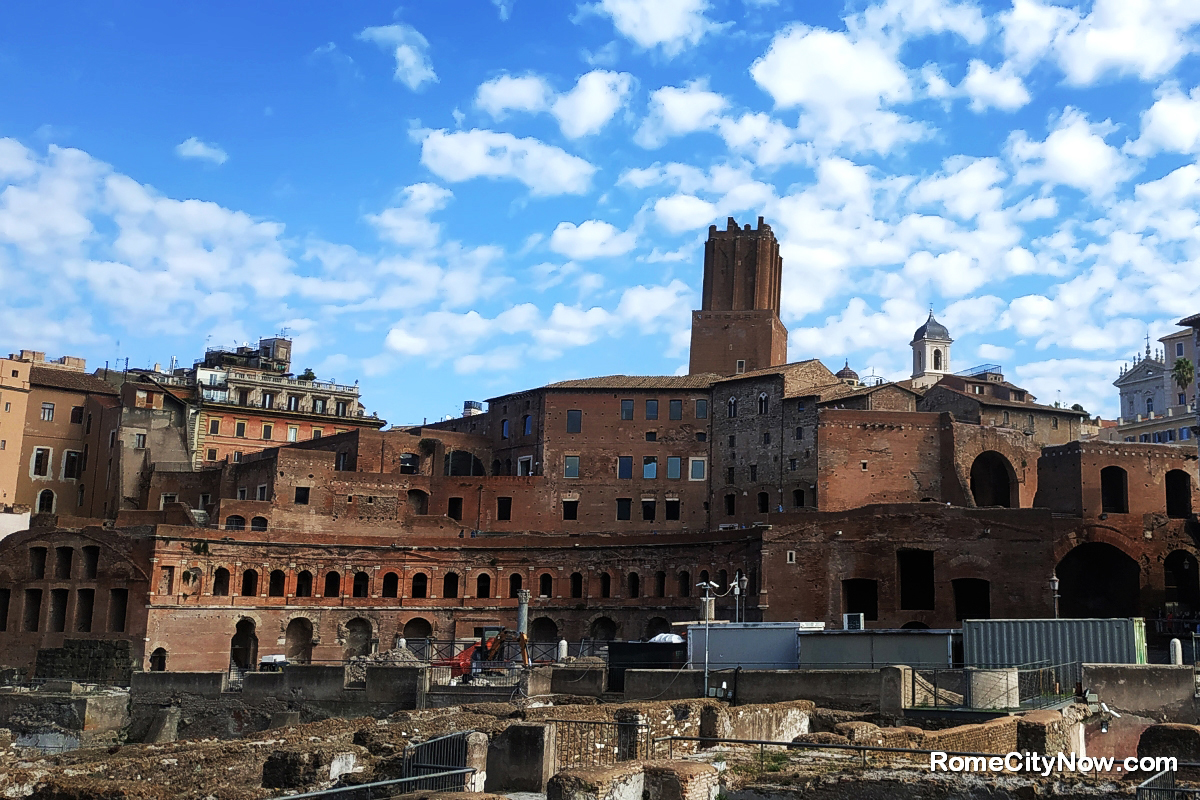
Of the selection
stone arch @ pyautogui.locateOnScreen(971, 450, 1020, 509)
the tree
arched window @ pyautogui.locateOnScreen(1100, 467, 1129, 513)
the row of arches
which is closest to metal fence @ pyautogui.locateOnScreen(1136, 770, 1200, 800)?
arched window @ pyautogui.locateOnScreen(1100, 467, 1129, 513)

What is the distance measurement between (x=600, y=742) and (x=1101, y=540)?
33.3m

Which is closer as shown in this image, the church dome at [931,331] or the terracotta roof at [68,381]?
the terracotta roof at [68,381]

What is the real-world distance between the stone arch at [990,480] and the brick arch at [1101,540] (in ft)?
38.0

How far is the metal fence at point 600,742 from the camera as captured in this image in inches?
858

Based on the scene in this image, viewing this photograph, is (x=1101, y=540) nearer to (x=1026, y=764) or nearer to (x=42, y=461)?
(x=1026, y=764)

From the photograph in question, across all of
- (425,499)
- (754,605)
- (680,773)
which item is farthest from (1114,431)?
(680,773)

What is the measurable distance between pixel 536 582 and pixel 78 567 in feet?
77.3

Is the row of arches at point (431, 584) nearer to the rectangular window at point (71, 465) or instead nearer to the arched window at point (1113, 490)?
the arched window at point (1113, 490)

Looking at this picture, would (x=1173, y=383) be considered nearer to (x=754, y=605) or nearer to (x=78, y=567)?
(x=754, y=605)

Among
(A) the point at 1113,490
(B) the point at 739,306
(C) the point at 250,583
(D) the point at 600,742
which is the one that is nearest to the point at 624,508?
(B) the point at 739,306

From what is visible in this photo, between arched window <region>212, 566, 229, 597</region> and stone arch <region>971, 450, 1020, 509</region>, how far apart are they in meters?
39.5

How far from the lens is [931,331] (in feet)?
371

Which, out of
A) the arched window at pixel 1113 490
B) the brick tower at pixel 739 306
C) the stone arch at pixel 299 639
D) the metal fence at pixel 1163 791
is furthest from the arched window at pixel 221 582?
the metal fence at pixel 1163 791

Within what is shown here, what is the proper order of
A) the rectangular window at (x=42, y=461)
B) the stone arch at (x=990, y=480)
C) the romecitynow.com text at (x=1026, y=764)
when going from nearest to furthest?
the romecitynow.com text at (x=1026, y=764)
the stone arch at (x=990, y=480)
the rectangular window at (x=42, y=461)
